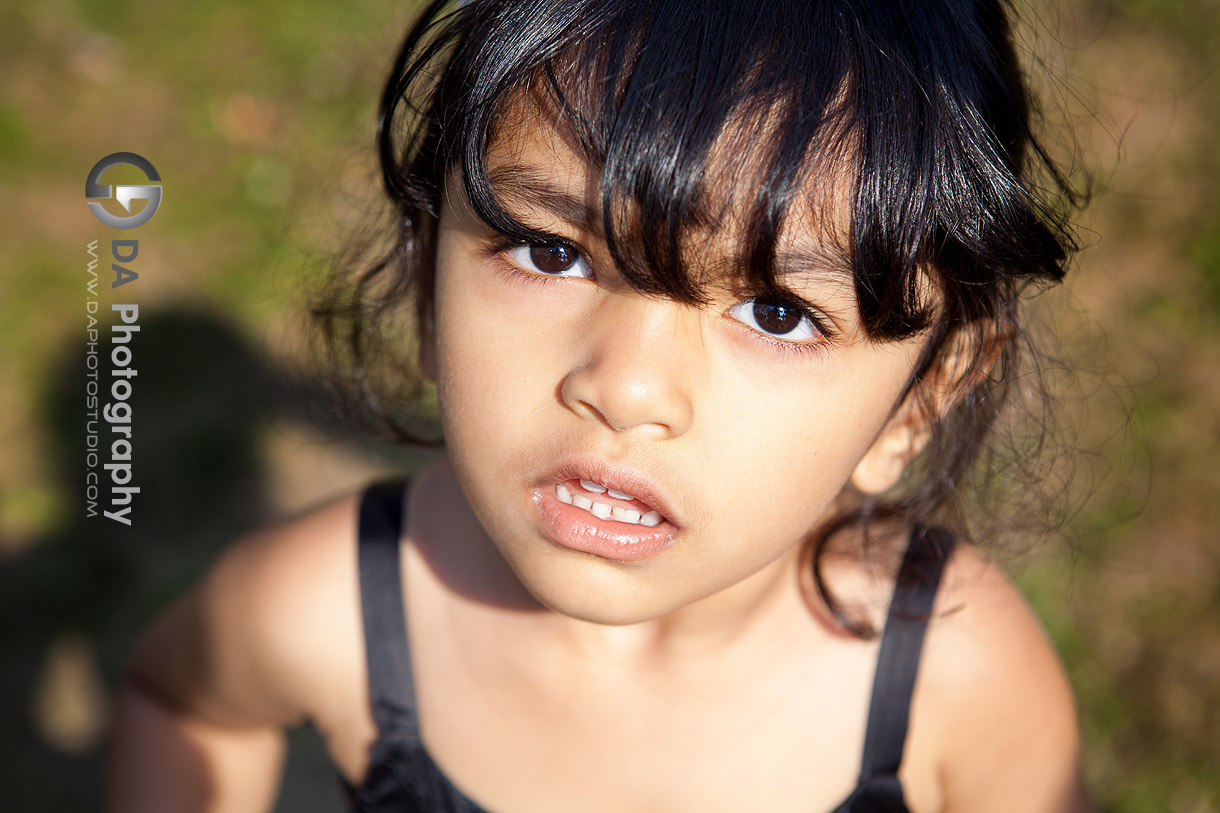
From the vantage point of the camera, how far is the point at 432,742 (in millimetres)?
1605

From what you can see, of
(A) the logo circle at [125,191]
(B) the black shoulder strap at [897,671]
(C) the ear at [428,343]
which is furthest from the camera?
(A) the logo circle at [125,191]

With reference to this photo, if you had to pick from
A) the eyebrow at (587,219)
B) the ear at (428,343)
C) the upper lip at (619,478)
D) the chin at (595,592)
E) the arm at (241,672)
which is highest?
the eyebrow at (587,219)

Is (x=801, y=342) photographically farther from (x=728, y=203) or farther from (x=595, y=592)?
(x=595, y=592)

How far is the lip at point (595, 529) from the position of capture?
112 cm

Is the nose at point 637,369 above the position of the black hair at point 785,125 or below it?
below

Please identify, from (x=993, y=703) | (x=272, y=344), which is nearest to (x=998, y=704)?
(x=993, y=703)

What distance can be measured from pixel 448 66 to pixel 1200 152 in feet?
11.6

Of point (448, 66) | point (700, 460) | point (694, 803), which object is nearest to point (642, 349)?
point (700, 460)

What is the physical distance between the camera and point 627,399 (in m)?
1.02

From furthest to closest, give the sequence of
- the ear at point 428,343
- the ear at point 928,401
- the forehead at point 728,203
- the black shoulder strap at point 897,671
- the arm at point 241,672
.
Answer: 1. the arm at point 241,672
2. the black shoulder strap at point 897,671
3. the ear at point 428,343
4. the ear at point 928,401
5. the forehead at point 728,203

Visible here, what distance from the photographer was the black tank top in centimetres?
155

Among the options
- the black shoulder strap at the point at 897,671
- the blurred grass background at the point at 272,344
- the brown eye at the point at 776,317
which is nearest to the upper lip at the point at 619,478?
the brown eye at the point at 776,317

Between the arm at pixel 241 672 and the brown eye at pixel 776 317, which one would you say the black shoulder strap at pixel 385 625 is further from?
the brown eye at pixel 776 317

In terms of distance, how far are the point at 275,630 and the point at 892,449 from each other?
1.02 meters
